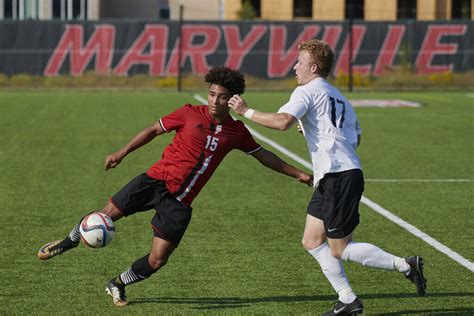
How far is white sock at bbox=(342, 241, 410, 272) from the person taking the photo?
707cm

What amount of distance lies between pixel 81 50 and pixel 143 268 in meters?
35.0

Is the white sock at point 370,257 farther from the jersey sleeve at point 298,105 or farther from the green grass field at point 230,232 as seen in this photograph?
the jersey sleeve at point 298,105

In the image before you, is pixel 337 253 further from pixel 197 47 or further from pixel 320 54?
pixel 197 47

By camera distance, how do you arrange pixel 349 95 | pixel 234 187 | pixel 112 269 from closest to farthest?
pixel 112 269
pixel 234 187
pixel 349 95

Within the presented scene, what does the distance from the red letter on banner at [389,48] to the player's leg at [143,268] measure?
3597 centimetres

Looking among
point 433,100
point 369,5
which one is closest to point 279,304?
point 433,100

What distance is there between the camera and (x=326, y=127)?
7016 mm

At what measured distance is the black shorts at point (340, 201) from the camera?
22.9 ft

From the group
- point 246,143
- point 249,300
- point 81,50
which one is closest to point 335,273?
point 249,300

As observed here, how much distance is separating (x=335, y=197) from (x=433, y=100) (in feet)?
94.4

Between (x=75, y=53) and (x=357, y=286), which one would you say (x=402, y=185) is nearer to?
(x=357, y=286)

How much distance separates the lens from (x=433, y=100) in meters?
35.1

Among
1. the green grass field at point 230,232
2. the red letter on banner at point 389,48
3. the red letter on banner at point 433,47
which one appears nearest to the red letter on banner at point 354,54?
the red letter on banner at point 389,48

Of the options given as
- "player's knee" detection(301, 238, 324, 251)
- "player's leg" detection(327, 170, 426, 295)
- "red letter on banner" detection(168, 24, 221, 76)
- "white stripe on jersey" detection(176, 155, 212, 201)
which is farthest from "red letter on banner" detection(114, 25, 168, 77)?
"player's leg" detection(327, 170, 426, 295)
